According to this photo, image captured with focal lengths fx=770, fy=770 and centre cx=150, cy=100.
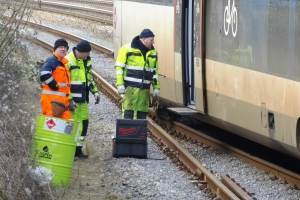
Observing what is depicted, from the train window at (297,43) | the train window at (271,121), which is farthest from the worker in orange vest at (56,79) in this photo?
the train window at (297,43)

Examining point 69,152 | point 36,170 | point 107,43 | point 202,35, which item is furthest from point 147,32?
point 107,43

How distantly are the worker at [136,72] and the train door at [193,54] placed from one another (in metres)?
0.62

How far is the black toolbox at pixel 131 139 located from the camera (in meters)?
10.9

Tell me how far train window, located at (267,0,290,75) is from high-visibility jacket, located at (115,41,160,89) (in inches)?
100

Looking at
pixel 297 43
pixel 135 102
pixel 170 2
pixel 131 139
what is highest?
pixel 170 2

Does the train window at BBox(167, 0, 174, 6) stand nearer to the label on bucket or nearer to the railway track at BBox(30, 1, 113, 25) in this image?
the label on bucket

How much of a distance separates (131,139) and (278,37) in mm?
2959

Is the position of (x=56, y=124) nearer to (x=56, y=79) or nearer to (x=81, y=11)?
(x=56, y=79)

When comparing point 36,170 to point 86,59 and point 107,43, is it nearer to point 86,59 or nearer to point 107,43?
point 86,59

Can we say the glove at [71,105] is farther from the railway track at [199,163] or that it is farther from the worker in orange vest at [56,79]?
the railway track at [199,163]

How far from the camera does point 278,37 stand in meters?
8.84

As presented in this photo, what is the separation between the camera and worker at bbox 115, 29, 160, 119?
11.1 meters

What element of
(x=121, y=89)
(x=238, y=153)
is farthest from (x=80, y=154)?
(x=238, y=153)

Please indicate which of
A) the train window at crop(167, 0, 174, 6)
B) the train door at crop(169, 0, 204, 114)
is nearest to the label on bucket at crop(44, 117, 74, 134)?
the train door at crop(169, 0, 204, 114)
